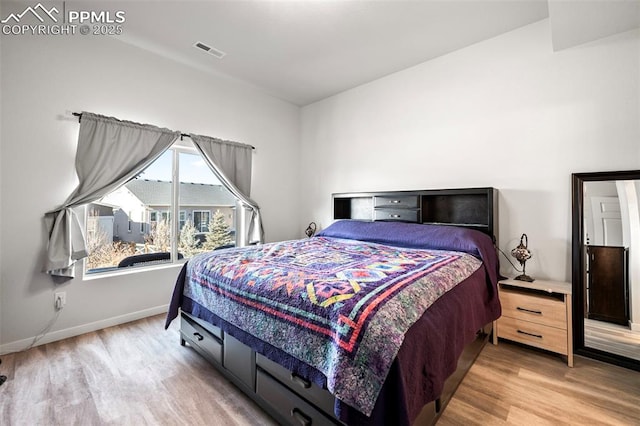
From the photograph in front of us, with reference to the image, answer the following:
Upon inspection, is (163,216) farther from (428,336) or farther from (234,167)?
(428,336)

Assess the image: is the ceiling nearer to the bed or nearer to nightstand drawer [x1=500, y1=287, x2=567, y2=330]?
the bed

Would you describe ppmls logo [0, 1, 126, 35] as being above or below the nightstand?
above

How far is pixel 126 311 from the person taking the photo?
2.85 metres

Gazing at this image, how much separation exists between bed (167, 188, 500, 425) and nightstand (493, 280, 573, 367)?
0.72ft

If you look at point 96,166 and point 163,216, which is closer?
point 96,166

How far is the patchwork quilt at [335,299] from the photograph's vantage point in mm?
1021

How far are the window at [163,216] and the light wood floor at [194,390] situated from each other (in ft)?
3.23

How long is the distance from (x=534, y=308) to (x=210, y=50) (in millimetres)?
4029

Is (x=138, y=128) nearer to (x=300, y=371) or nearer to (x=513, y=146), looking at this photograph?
(x=300, y=371)

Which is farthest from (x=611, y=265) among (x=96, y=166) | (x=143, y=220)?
(x=96, y=166)

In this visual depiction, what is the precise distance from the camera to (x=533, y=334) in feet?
7.18

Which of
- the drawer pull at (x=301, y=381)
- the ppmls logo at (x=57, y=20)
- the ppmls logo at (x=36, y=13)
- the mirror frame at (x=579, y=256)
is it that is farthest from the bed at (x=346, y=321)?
the ppmls logo at (x=36, y=13)

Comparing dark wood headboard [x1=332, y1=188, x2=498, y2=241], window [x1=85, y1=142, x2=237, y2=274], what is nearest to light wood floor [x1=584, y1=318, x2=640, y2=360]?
dark wood headboard [x1=332, y1=188, x2=498, y2=241]

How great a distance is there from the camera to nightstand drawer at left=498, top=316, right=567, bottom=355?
81.7 inches
